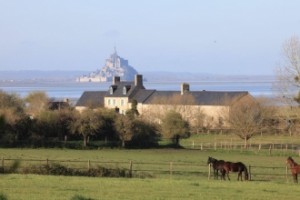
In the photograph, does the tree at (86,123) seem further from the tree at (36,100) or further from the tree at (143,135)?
the tree at (36,100)

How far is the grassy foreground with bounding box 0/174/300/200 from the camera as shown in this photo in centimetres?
2039

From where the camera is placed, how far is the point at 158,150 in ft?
203

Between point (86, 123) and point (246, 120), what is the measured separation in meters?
18.7

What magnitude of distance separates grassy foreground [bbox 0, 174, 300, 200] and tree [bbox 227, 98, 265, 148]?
41414 millimetres

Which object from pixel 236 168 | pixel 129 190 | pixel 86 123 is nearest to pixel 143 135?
pixel 86 123

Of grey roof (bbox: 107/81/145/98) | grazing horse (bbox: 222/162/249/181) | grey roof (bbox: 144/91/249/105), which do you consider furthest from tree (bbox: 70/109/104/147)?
grey roof (bbox: 107/81/145/98)

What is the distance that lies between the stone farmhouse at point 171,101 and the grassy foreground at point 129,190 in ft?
174

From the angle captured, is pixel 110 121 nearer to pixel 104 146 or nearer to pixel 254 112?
pixel 104 146

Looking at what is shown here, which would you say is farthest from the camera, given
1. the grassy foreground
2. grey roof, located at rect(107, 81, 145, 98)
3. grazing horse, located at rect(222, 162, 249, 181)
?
grey roof, located at rect(107, 81, 145, 98)

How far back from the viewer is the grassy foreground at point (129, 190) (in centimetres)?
2039

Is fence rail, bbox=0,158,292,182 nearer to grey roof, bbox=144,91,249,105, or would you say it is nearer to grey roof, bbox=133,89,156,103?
grey roof, bbox=144,91,249,105

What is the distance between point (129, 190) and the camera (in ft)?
73.5

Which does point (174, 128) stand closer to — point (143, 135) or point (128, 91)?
point (143, 135)

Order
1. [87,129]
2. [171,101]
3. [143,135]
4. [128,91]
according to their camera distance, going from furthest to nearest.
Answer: [128,91] < [171,101] < [143,135] < [87,129]
